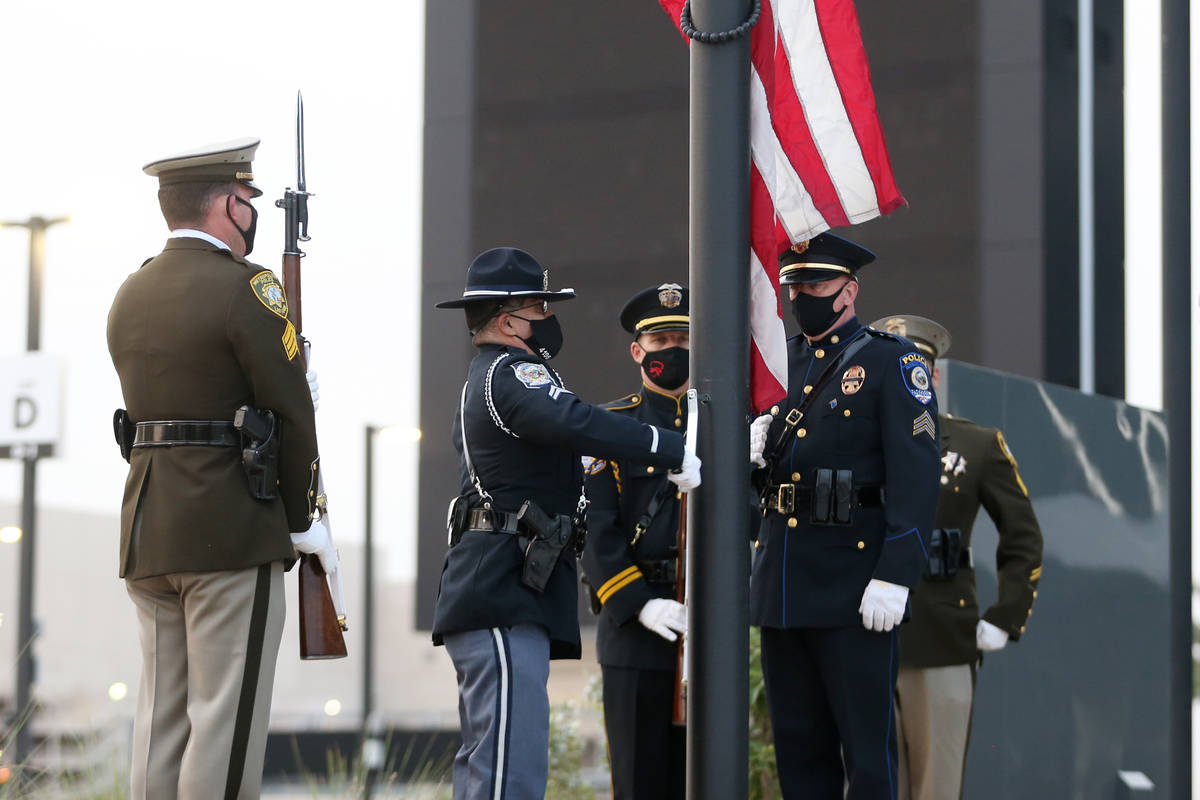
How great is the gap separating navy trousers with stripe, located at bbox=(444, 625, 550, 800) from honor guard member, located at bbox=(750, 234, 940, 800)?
639 mm

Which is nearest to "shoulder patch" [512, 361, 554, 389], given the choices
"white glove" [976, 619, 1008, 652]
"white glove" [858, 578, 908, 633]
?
"white glove" [858, 578, 908, 633]

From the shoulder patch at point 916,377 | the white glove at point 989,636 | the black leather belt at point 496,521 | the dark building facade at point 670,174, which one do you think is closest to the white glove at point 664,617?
the black leather belt at point 496,521

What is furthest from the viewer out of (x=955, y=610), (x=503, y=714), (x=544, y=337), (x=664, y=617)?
(x=955, y=610)

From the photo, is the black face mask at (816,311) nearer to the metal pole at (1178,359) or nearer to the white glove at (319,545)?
the white glove at (319,545)

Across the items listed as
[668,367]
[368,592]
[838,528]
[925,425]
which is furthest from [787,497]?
[368,592]

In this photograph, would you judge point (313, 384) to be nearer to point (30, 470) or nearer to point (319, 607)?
point (319, 607)

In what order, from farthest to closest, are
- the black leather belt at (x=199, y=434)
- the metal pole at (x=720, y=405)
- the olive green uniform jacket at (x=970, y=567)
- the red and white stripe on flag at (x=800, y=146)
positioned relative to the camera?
the olive green uniform jacket at (x=970, y=567)
the black leather belt at (x=199, y=434)
the red and white stripe on flag at (x=800, y=146)
the metal pole at (x=720, y=405)

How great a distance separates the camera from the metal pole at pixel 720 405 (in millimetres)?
3006

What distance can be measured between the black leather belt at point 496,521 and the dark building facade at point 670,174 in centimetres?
674

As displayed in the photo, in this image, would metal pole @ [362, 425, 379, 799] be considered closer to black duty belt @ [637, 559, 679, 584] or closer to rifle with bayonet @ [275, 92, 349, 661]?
black duty belt @ [637, 559, 679, 584]

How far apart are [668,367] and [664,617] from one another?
0.82 metres

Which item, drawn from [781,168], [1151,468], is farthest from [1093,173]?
[781,168]

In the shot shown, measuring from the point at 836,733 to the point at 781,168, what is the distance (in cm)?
148

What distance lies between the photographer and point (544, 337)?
3.90 meters
